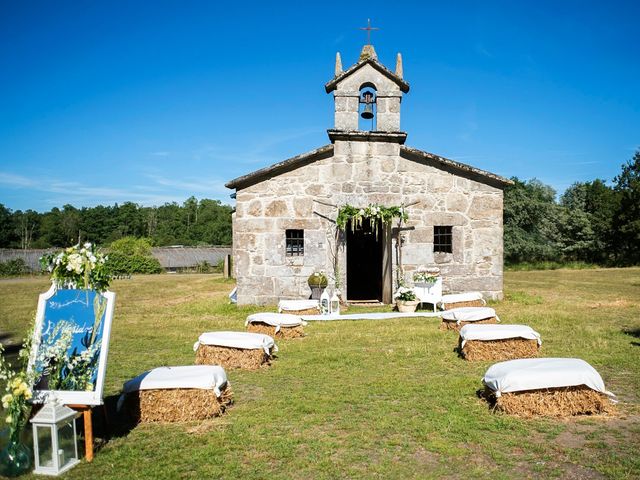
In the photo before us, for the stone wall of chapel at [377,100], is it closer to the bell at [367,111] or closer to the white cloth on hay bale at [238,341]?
the bell at [367,111]

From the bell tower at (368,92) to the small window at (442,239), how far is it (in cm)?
339

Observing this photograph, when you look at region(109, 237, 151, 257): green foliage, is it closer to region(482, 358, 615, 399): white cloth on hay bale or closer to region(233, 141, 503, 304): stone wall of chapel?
region(233, 141, 503, 304): stone wall of chapel

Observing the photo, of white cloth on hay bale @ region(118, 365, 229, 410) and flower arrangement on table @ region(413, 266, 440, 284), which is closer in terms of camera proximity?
white cloth on hay bale @ region(118, 365, 229, 410)

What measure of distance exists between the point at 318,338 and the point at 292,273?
450 centimetres

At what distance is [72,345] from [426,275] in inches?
411

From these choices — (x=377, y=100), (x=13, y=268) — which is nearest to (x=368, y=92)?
(x=377, y=100)

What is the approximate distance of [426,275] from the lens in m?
13.5

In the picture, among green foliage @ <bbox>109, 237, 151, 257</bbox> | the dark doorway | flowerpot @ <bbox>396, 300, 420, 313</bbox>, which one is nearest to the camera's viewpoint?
flowerpot @ <bbox>396, 300, 420, 313</bbox>

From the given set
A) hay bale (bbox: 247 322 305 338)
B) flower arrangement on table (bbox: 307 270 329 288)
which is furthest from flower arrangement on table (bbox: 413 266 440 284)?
hay bale (bbox: 247 322 305 338)

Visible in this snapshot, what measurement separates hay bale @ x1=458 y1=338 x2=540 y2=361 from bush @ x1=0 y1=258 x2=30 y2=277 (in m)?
37.0

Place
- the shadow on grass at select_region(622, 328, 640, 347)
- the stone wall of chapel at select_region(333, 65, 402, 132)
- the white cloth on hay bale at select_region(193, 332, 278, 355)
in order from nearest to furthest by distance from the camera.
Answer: the white cloth on hay bale at select_region(193, 332, 278, 355) < the shadow on grass at select_region(622, 328, 640, 347) < the stone wall of chapel at select_region(333, 65, 402, 132)

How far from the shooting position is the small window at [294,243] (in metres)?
14.5

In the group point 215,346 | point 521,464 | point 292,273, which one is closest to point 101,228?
point 292,273

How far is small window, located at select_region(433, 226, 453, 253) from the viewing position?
14727 millimetres
